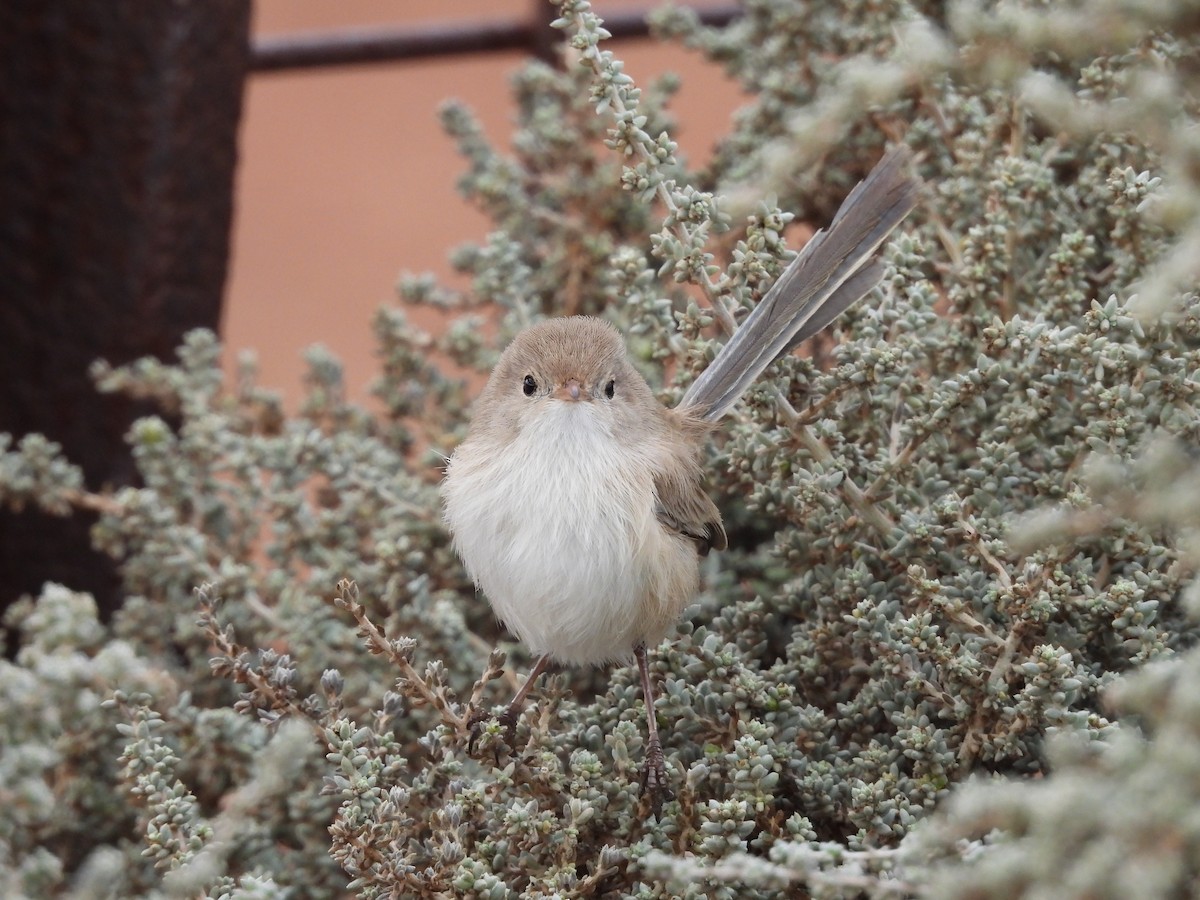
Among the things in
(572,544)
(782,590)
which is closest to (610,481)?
(572,544)

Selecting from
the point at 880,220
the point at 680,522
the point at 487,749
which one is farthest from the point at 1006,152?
the point at 487,749

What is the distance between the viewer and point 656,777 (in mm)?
1360

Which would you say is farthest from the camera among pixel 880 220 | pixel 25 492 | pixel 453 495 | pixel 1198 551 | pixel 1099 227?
pixel 25 492

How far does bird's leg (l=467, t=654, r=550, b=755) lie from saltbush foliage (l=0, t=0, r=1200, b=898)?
0.02 meters

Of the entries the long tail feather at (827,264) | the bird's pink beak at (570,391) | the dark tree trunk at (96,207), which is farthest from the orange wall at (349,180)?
the long tail feather at (827,264)

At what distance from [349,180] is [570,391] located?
5.28 metres

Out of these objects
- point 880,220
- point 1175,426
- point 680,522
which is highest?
point 880,220

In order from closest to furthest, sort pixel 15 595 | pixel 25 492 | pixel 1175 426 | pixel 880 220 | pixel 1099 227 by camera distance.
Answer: pixel 1175 426 → pixel 880 220 → pixel 1099 227 → pixel 25 492 → pixel 15 595

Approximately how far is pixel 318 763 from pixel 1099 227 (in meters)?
1.27

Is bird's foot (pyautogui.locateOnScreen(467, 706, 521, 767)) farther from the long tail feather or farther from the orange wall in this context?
the orange wall

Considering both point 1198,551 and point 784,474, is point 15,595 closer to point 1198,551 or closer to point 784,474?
point 784,474

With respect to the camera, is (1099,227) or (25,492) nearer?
(1099,227)

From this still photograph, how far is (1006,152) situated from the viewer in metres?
1.80

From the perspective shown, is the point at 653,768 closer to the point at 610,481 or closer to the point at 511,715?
the point at 511,715
